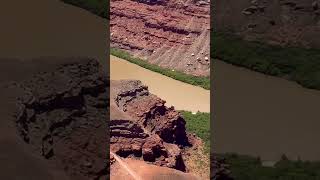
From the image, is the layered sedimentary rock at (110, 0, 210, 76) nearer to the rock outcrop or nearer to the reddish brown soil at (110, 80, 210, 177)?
the reddish brown soil at (110, 80, 210, 177)

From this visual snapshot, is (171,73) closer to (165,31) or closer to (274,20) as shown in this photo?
(165,31)

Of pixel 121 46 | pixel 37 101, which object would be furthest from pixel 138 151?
pixel 121 46

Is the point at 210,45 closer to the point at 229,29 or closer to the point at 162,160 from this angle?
the point at 229,29

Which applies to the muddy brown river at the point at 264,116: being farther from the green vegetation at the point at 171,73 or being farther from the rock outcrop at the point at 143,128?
the green vegetation at the point at 171,73

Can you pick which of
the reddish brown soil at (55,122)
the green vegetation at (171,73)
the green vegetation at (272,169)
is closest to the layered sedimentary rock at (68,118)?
the reddish brown soil at (55,122)

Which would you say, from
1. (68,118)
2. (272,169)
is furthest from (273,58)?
(68,118)
